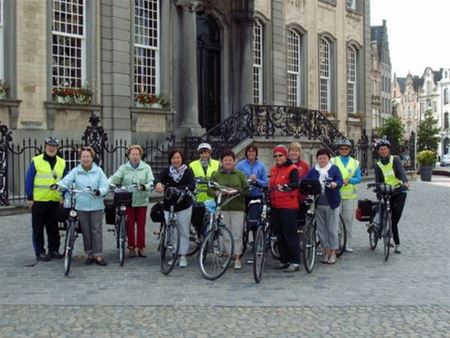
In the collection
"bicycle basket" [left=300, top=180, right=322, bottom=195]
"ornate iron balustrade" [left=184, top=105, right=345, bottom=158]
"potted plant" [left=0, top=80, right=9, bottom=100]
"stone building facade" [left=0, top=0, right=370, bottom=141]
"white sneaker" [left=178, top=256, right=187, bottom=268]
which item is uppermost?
"stone building facade" [left=0, top=0, right=370, bottom=141]

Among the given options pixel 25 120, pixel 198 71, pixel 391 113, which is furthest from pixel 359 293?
pixel 391 113

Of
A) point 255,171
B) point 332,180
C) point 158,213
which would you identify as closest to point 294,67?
point 255,171

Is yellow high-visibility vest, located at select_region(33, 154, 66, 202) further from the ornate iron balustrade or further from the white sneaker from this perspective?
the ornate iron balustrade

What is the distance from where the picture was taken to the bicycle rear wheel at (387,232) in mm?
9672

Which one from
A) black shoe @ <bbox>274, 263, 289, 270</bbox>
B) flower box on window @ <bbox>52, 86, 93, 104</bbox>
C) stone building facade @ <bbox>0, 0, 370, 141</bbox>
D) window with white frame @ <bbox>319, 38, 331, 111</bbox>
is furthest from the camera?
window with white frame @ <bbox>319, 38, 331, 111</bbox>

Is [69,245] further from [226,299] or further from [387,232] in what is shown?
[387,232]

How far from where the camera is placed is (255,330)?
6012mm

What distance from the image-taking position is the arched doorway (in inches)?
904

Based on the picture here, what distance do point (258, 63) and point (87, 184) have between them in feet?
55.9

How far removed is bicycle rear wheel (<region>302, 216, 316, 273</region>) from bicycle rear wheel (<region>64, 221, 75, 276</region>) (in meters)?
3.04

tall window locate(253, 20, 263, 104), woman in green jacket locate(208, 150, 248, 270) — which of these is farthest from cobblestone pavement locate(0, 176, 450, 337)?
tall window locate(253, 20, 263, 104)

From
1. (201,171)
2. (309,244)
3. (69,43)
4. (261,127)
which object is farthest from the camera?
(261,127)

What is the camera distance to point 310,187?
8.71 meters

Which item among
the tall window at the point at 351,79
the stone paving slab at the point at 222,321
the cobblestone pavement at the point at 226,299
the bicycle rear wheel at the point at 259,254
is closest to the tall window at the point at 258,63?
the tall window at the point at 351,79
